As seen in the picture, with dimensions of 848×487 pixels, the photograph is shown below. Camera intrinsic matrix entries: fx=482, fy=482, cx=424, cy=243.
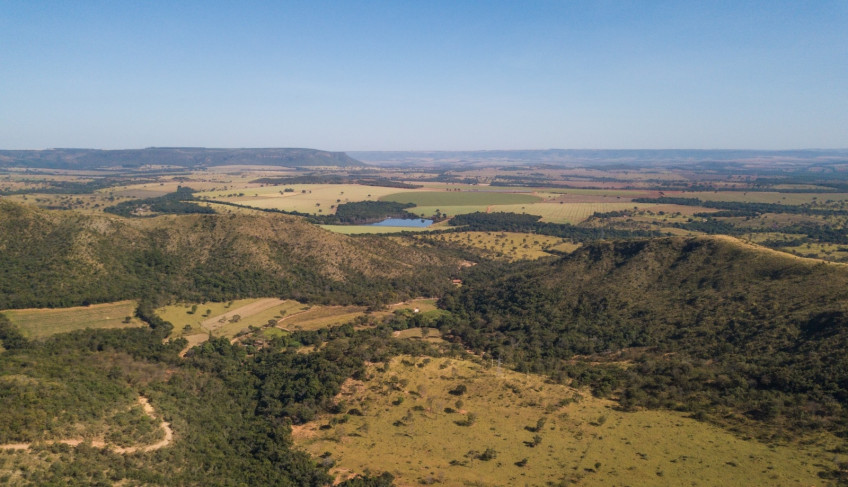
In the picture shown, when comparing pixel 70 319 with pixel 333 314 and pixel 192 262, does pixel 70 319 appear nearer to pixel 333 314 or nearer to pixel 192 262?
pixel 192 262

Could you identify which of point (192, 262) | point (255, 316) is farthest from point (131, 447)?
point (192, 262)

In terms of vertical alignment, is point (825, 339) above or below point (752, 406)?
above

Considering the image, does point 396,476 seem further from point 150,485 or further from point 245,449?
point 150,485

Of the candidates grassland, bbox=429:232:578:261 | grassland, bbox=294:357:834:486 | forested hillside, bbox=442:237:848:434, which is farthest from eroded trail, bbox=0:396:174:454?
grassland, bbox=429:232:578:261

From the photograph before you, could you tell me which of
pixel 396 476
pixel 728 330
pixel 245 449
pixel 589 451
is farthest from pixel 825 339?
pixel 245 449

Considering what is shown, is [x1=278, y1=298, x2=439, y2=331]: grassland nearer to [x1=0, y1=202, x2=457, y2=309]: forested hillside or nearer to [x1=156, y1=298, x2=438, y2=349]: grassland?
[x1=156, y1=298, x2=438, y2=349]: grassland

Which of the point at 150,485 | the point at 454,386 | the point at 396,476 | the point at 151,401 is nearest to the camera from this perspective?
the point at 150,485

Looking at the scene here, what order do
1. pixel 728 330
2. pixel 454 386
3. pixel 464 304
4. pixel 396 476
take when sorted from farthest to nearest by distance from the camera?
1. pixel 464 304
2. pixel 728 330
3. pixel 454 386
4. pixel 396 476

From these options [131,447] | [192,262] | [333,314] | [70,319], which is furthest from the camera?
[192,262]
